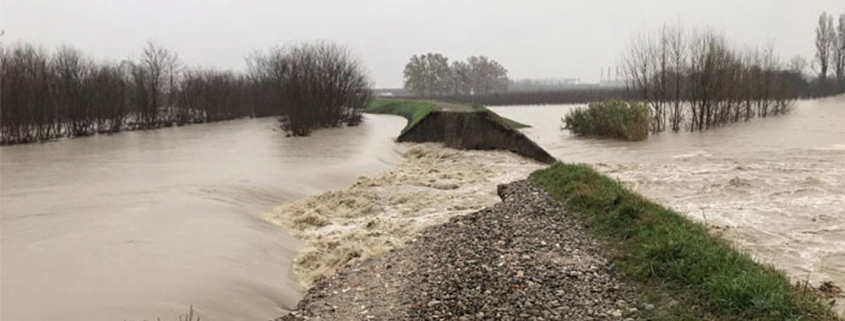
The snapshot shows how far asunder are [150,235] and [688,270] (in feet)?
23.4

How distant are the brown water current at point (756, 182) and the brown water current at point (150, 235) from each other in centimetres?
608

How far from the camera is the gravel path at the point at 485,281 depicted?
5.03 m

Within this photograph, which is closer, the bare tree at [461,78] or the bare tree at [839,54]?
the bare tree at [839,54]

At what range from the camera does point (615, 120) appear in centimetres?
2581

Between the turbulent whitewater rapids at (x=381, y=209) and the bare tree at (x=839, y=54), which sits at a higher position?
the bare tree at (x=839, y=54)

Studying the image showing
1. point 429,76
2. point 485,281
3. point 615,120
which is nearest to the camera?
point 485,281

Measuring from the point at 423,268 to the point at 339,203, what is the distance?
5.11 meters

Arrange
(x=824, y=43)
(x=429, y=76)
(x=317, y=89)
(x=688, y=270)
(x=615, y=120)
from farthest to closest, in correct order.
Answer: (x=429, y=76) < (x=824, y=43) < (x=317, y=89) < (x=615, y=120) < (x=688, y=270)

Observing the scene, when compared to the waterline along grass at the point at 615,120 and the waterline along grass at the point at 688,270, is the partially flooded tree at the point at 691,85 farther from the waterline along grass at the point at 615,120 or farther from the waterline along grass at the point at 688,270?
the waterline along grass at the point at 688,270

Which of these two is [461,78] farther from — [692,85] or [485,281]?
[485,281]

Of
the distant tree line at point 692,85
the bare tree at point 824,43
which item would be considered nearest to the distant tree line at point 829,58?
the bare tree at point 824,43

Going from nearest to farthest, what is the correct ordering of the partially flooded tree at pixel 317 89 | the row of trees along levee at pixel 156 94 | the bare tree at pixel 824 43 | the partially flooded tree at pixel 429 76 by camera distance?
the row of trees along levee at pixel 156 94 → the partially flooded tree at pixel 317 89 → the bare tree at pixel 824 43 → the partially flooded tree at pixel 429 76

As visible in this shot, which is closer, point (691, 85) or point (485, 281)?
point (485, 281)

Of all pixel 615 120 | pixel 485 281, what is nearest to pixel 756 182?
pixel 485 281
